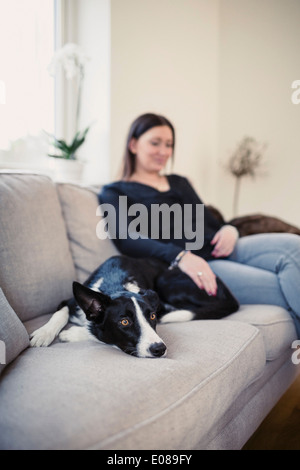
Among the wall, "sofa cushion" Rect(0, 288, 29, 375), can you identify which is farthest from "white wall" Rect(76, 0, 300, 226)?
"sofa cushion" Rect(0, 288, 29, 375)

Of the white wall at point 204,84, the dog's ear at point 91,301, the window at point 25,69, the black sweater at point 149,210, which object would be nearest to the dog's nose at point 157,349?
the dog's ear at point 91,301

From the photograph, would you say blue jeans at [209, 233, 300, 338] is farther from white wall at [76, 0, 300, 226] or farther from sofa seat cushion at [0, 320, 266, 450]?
white wall at [76, 0, 300, 226]

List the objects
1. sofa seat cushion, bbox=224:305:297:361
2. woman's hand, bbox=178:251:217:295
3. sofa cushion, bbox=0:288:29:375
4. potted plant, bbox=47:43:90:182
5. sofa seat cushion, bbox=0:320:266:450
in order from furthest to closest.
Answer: potted plant, bbox=47:43:90:182, woman's hand, bbox=178:251:217:295, sofa seat cushion, bbox=224:305:297:361, sofa cushion, bbox=0:288:29:375, sofa seat cushion, bbox=0:320:266:450

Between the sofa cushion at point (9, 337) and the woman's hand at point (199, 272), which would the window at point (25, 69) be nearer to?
the woman's hand at point (199, 272)

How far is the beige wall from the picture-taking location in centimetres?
346

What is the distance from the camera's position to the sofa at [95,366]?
79cm

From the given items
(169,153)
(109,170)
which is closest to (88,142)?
(109,170)

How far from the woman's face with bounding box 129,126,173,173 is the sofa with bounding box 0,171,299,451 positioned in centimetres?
48

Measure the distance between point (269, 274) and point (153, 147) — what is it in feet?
3.21

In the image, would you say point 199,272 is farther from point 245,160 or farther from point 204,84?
point 204,84

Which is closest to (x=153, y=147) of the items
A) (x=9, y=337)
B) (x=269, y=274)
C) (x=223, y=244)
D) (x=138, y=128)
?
(x=138, y=128)

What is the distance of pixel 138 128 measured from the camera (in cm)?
224
